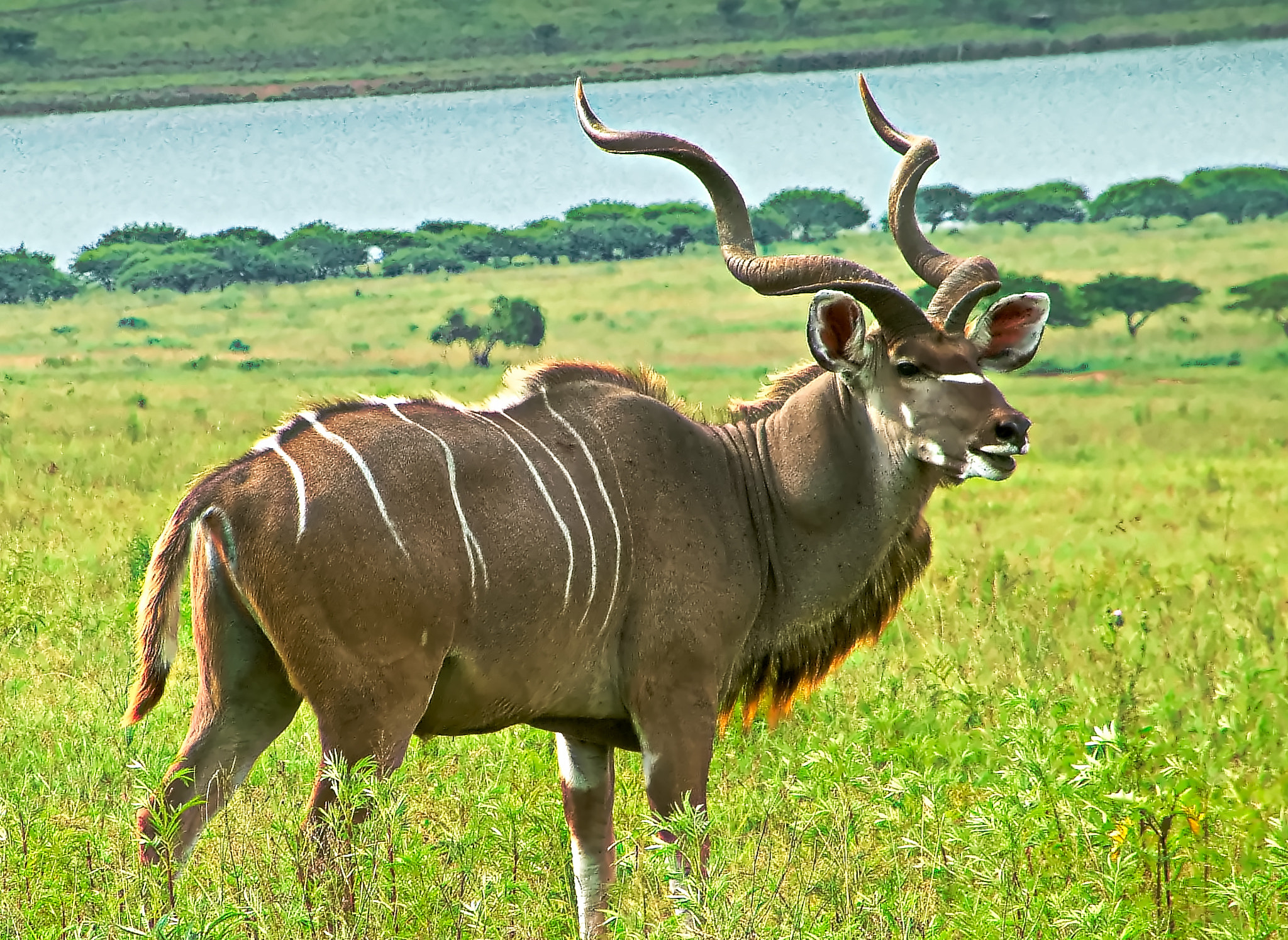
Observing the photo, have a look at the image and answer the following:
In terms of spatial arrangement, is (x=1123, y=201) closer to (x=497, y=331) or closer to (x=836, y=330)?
(x=497, y=331)

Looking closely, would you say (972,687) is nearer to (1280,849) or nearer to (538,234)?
(1280,849)

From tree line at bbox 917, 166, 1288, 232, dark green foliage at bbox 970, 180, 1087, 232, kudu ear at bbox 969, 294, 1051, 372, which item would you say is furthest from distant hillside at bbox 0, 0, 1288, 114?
kudu ear at bbox 969, 294, 1051, 372

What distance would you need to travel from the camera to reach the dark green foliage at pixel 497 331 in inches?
965

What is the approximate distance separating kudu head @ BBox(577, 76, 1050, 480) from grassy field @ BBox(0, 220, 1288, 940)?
0.81 meters

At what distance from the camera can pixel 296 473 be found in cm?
371

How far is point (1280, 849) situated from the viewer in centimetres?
344

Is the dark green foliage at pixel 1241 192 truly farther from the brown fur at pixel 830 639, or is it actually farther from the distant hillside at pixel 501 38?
the brown fur at pixel 830 639

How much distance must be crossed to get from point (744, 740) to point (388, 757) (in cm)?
217

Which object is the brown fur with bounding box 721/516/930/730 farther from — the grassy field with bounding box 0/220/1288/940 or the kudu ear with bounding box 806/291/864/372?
the kudu ear with bounding box 806/291/864/372

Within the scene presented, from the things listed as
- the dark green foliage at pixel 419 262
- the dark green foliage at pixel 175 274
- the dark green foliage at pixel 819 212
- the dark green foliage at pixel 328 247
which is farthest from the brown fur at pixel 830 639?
the dark green foliage at pixel 819 212

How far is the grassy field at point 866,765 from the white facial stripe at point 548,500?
1.92ft

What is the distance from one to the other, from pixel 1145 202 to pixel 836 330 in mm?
34397

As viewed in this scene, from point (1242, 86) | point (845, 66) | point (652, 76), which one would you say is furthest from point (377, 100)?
point (1242, 86)

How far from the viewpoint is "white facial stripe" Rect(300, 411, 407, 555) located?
12.1 feet
